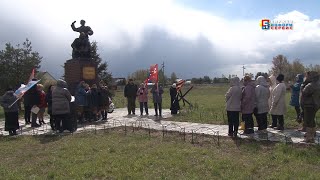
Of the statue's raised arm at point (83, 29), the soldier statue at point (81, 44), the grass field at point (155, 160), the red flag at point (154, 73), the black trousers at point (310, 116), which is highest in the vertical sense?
the statue's raised arm at point (83, 29)

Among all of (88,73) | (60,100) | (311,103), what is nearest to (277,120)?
(311,103)

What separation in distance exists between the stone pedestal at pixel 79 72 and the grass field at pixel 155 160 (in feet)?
20.6

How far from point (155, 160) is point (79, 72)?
9464 mm

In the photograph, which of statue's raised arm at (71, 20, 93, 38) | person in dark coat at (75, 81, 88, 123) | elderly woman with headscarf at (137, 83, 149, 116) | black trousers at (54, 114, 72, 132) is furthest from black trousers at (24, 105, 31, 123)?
elderly woman with headscarf at (137, 83, 149, 116)

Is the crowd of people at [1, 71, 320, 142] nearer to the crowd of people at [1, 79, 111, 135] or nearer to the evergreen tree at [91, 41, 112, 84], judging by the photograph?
the crowd of people at [1, 79, 111, 135]

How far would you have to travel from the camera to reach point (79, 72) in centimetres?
1602

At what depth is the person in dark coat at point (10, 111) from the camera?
11898 mm

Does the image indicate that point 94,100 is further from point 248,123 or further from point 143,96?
point 248,123

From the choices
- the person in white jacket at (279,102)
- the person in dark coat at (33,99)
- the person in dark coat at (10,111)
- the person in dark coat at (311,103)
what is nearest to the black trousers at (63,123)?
the person in dark coat at (10,111)

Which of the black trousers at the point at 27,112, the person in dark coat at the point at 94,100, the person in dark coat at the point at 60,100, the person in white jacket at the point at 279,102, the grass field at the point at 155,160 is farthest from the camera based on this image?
the black trousers at the point at 27,112

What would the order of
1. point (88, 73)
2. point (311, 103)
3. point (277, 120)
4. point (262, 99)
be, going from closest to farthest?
point (311, 103) < point (262, 99) < point (277, 120) < point (88, 73)

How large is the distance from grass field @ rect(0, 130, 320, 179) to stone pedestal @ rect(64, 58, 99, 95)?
6.27 metres

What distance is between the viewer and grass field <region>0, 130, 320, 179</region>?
6.59 m

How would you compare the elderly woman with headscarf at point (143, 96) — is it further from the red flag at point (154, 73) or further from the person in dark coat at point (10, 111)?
the person in dark coat at point (10, 111)
